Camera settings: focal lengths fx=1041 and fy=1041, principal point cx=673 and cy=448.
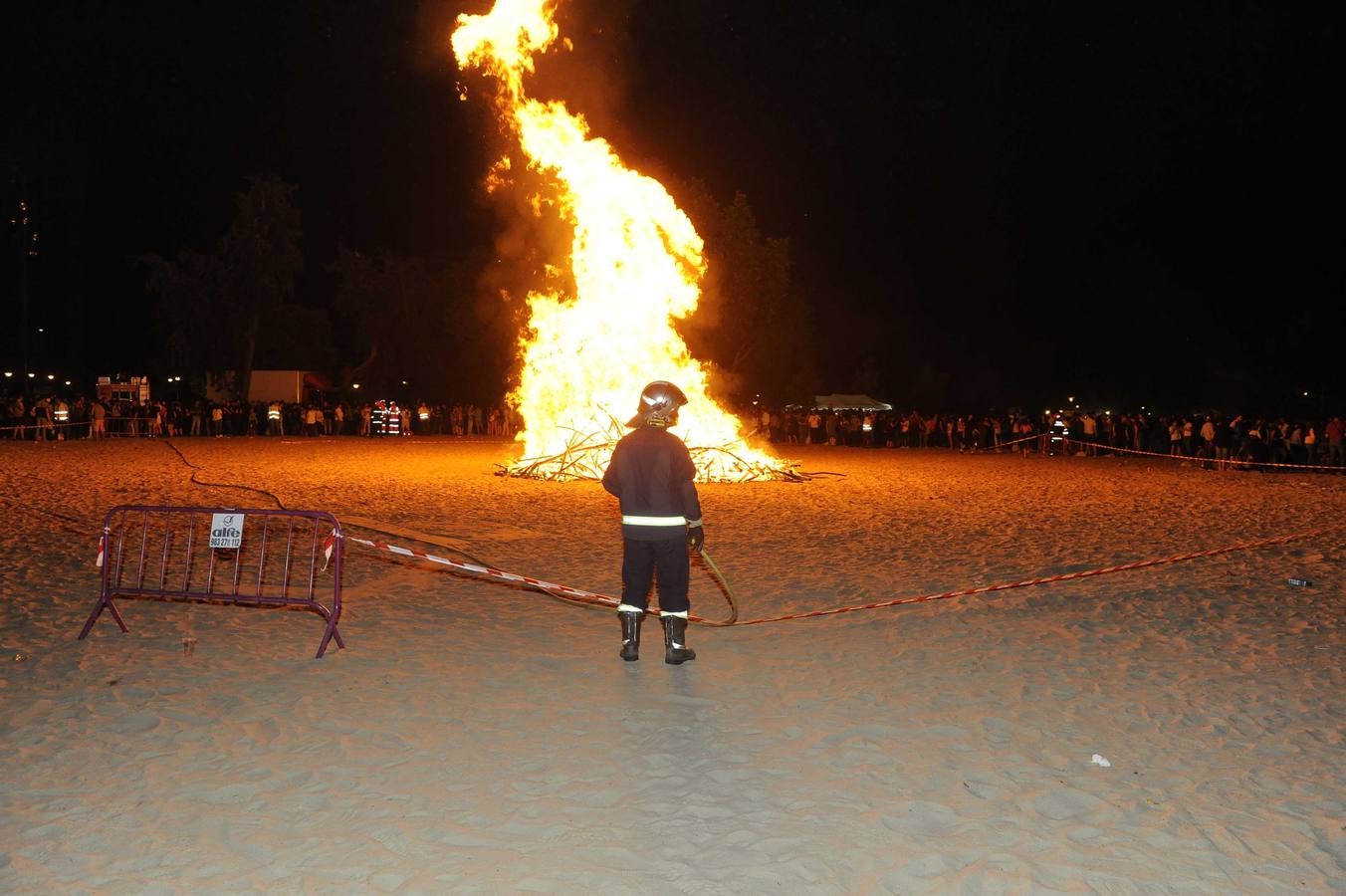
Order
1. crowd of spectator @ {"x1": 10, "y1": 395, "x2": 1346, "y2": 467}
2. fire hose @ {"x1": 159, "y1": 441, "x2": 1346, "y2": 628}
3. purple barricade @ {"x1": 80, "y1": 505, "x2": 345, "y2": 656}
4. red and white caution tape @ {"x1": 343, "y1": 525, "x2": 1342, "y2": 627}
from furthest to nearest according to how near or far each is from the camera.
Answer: crowd of spectator @ {"x1": 10, "y1": 395, "x2": 1346, "y2": 467}, red and white caution tape @ {"x1": 343, "y1": 525, "x2": 1342, "y2": 627}, fire hose @ {"x1": 159, "y1": 441, "x2": 1346, "y2": 628}, purple barricade @ {"x1": 80, "y1": 505, "x2": 345, "y2": 656}

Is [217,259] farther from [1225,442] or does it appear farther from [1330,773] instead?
[1330,773]

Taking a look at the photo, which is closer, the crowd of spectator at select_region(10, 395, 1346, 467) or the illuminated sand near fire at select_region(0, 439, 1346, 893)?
the illuminated sand near fire at select_region(0, 439, 1346, 893)

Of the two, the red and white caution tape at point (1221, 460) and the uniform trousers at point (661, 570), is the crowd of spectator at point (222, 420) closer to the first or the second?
the red and white caution tape at point (1221, 460)

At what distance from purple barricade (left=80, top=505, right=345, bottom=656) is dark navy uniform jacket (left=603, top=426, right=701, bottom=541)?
212 cm

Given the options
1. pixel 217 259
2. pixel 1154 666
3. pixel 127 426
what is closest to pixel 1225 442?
pixel 1154 666

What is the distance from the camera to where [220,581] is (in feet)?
32.9

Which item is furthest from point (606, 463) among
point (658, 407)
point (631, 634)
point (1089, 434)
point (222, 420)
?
point (222, 420)

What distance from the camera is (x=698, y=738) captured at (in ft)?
18.3

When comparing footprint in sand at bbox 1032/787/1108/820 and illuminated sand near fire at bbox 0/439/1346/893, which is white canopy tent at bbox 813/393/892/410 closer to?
illuminated sand near fire at bbox 0/439/1346/893

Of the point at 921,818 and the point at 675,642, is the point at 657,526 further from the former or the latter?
the point at 921,818

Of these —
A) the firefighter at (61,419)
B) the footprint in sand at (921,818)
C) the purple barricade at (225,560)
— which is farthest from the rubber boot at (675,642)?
the firefighter at (61,419)

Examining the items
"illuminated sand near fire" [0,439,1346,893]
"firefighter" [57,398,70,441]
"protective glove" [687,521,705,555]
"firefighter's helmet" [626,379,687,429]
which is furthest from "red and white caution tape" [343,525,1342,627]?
"firefighter" [57,398,70,441]

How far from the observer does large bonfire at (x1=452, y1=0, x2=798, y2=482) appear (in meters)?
22.3

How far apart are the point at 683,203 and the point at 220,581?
34.4m
